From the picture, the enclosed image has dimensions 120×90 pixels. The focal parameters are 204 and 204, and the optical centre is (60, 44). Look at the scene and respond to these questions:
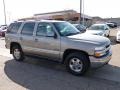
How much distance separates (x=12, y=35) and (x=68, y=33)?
10.4 ft

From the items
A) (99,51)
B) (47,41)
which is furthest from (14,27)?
(99,51)

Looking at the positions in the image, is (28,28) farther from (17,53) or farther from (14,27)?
(17,53)

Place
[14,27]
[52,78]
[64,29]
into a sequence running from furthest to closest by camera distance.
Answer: [14,27], [64,29], [52,78]

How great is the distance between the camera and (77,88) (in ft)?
19.1

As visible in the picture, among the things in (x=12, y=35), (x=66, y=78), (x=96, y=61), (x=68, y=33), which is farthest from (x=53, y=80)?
(x=12, y=35)

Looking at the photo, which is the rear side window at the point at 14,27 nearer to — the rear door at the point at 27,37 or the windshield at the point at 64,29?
the rear door at the point at 27,37

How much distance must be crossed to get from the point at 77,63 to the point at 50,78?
3.53 feet

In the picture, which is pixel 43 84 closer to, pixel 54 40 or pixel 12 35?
pixel 54 40

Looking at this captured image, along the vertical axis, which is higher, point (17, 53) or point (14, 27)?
point (14, 27)

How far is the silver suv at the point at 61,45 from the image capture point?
6.74m

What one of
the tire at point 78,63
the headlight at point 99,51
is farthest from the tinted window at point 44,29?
the headlight at point 99,51

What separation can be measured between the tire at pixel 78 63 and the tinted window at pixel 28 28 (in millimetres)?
2324

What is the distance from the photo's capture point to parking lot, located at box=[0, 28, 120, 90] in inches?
236

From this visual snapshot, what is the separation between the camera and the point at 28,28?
8852mm
